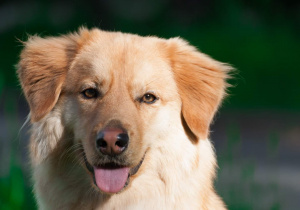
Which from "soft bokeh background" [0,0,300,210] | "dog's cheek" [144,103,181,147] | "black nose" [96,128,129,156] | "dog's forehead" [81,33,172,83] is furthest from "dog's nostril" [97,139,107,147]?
"soft bokeh background" [0,0,300,210]

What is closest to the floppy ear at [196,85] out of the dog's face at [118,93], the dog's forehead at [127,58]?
the dog's face at [118,93]

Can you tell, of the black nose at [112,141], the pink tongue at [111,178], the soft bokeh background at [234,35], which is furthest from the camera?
the soft bokeh background at [234,35]

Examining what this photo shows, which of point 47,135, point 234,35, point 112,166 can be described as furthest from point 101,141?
point 234,35

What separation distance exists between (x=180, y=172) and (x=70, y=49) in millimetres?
1198

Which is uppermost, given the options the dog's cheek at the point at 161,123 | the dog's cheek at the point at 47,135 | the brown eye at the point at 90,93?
the brown eye at the point at 90,93

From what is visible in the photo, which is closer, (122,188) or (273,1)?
(122,188)

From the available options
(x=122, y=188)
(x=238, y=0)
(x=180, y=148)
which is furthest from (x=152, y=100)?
(x=238, y=0)

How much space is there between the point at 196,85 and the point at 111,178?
947mm

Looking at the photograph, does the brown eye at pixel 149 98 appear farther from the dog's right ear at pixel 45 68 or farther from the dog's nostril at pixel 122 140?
the dog's right ear at pixel 45 68

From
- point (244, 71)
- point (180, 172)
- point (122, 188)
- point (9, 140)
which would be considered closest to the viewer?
point (122, 188)

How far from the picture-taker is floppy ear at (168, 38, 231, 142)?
12.5 feet

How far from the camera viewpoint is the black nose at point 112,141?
3330 mm

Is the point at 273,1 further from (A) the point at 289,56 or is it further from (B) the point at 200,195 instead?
(B) the point at 200,195

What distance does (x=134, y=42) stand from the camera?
386cm
